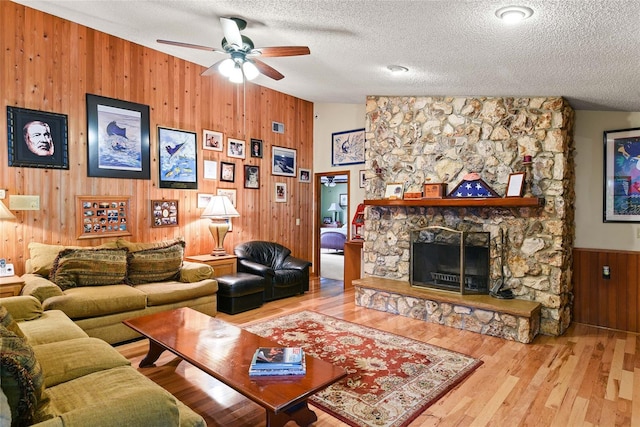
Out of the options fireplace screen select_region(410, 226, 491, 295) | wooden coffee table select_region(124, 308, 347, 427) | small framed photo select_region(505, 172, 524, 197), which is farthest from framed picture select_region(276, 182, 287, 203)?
small framed photo select_region(505, 172, 524, 197)

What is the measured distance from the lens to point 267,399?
183 centimetres

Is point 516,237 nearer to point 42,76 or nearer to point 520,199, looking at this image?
point 520,199

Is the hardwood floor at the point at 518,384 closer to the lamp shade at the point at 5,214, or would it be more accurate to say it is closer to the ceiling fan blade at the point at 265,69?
the lamp shade at the point at 5,214

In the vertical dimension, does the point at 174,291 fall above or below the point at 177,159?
below

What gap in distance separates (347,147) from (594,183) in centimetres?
356

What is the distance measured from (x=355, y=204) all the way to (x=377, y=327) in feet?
8.64

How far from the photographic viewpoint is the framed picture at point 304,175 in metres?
6.89

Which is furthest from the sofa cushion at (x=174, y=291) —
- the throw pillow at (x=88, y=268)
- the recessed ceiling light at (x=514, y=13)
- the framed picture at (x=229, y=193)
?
the recessed ceiling light at (x=514, y=13)

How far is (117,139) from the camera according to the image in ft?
14.9

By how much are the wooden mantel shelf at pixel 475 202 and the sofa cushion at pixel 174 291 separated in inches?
95.0

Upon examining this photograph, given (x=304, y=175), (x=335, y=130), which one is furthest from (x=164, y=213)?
(x=335, y=130)

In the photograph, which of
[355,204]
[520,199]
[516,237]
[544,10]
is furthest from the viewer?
[355,204]

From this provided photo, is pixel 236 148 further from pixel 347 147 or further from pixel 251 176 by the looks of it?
pixel 347 147

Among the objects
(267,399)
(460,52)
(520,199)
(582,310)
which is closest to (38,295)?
(267,399)
